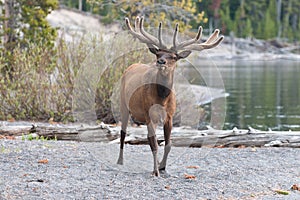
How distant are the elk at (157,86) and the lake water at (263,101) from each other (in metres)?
10.6

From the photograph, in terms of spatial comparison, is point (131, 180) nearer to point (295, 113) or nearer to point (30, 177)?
point (30, 177)

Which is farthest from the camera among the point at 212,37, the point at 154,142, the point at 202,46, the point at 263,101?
the point at 263,101

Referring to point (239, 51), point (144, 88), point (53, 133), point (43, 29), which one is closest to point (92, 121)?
point (53, 133)

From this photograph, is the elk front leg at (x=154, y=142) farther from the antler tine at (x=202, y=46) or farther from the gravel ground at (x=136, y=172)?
the antler tine at (x=202, y=46)

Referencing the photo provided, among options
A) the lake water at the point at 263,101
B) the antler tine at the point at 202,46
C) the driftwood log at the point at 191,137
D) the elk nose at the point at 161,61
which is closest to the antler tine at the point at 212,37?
the antler tine at the point at 202,46

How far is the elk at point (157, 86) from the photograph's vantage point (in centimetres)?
805

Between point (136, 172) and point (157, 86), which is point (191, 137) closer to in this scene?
point (136, 172)

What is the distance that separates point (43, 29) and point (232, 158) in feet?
40.2

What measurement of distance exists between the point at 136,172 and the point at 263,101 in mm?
18496

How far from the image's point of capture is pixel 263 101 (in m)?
26.3

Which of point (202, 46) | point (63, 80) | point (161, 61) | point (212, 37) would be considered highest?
point (212, 37)

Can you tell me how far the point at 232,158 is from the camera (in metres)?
9.82

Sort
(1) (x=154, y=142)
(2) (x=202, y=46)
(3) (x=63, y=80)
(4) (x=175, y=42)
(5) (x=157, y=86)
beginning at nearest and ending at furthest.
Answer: (4) (x=175, y=42) → (5) (x=157, y=86) → (1) (x=154, y=142) → (2) (x=202, y=46) → (3) (x=63, y=80)

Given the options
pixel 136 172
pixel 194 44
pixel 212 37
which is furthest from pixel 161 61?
pixel 136 172
